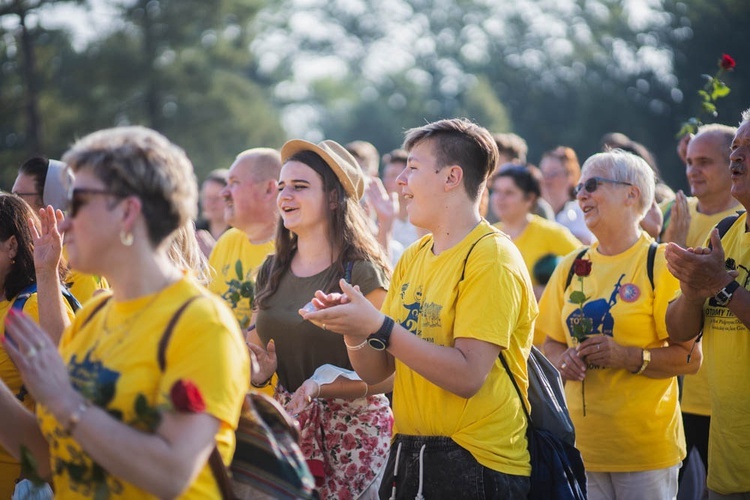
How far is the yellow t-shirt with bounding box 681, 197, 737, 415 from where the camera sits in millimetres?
6012

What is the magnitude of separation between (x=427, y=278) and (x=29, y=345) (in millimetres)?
1965

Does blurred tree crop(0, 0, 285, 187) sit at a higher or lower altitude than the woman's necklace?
lower

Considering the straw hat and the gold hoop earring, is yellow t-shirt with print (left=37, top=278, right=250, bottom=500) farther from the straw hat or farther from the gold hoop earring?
the straw hat

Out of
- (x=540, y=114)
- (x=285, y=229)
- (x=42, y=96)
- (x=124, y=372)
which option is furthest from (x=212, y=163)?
(x=124, y=372)

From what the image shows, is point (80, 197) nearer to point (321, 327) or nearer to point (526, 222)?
point (321, 327)

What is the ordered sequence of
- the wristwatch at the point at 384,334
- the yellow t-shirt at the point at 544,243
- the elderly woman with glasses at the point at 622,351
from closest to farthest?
the wristwatch at the point at 384,334, the elderly woman with glasses at the point at 622,351, the yellow t-shirt at the point at 544,243

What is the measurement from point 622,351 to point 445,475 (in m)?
1.56

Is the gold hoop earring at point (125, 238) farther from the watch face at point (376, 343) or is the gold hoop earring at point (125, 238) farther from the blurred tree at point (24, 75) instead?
the blurred tree at point (24, 75)

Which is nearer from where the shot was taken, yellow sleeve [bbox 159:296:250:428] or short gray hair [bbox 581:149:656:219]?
yellow sleeve [bbox 159:296:250:428]

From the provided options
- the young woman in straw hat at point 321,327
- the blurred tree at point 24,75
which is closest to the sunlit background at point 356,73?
the blurred tree at point 24,75

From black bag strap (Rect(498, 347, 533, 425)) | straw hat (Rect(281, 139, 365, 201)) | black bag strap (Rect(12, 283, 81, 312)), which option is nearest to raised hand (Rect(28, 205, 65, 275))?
black bag strap (Rect(12, 283, 81, 312))

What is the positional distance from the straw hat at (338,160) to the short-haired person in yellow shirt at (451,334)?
935 millimetres

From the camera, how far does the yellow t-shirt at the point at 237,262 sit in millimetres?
6375

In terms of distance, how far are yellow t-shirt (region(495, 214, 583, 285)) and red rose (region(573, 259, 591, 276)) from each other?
Result: 7.79 ft
